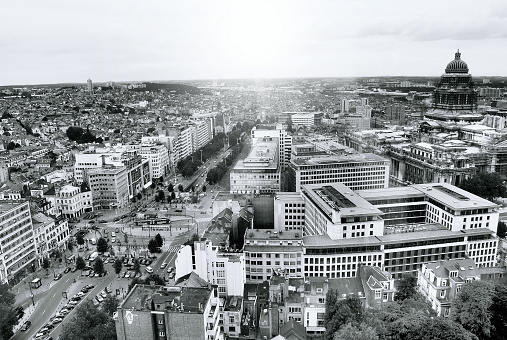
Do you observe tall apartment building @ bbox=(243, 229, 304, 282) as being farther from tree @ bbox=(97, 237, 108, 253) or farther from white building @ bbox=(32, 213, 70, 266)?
white building @ bbox=(32, 213, 70, 266)

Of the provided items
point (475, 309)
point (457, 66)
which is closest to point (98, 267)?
point (475, 309)

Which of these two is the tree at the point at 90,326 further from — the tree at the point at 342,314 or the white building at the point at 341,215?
the white building at the point at 341,215

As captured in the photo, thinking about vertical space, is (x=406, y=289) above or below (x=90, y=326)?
below

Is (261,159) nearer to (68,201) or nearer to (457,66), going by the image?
(68,201)

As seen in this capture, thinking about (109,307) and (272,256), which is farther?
(272,256)

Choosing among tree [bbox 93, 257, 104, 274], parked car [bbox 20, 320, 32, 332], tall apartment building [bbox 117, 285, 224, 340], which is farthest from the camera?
tree [bbox 93, 257, 104, 274]

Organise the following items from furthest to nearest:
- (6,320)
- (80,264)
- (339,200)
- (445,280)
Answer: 1. (80,264)
2. (339,200)
3. (445,280)
4. (6,320)

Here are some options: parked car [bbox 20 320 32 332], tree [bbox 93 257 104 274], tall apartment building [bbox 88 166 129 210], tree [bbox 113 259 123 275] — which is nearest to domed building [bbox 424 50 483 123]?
tall apartment building [bbox 88 166 129 210]
